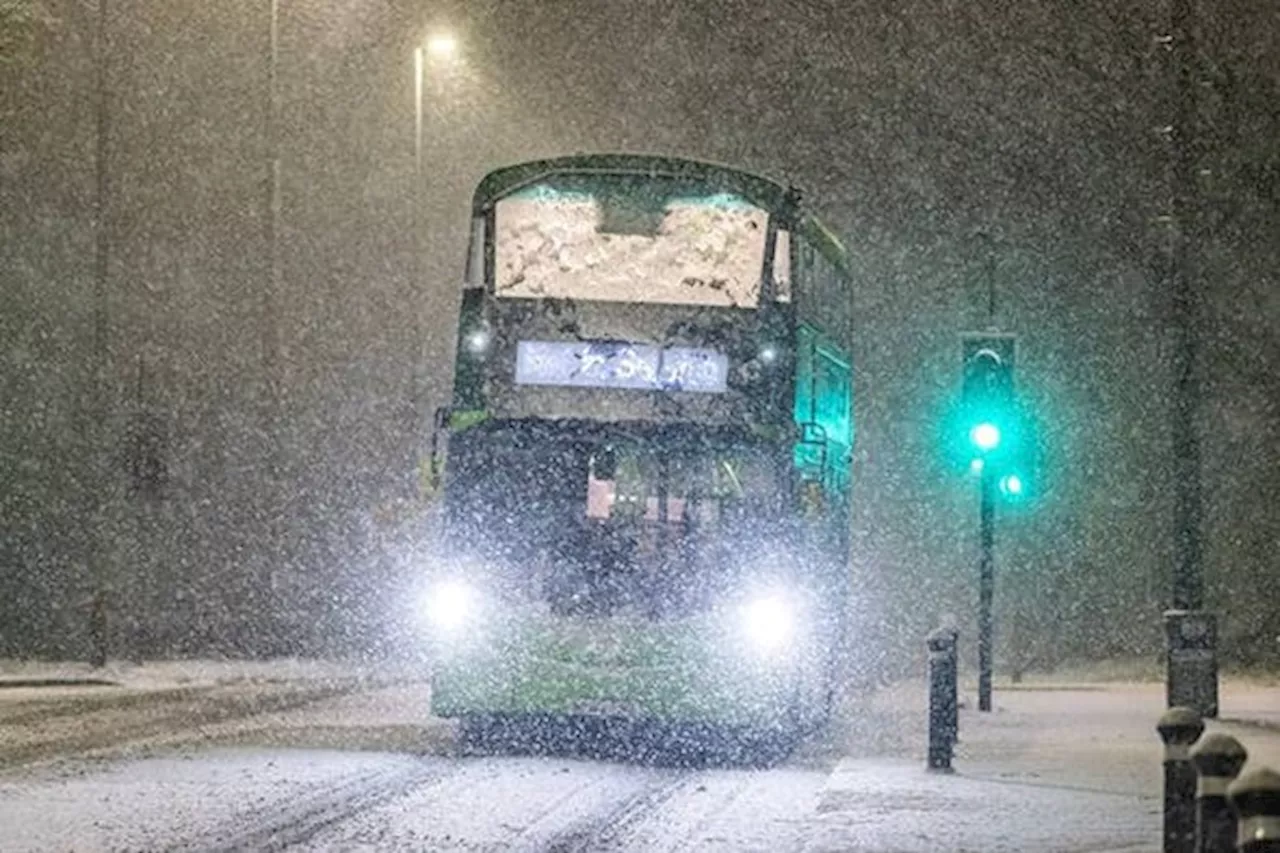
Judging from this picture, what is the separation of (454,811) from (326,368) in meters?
36.3

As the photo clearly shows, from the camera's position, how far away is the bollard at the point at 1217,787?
791cm

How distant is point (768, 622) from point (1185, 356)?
4100 mm

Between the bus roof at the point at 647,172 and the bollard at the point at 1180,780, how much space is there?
31.6 ft

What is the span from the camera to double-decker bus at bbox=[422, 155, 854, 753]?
18281 millimetres

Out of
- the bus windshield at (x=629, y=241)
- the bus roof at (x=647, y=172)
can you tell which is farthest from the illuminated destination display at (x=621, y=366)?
the bus roof at (x=647, y=172)

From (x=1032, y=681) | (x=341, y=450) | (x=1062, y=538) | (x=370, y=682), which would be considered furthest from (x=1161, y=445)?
(x=341, y=450)

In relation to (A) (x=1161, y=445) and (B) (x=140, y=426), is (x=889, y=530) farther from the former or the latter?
(B) (x=140, y=426)

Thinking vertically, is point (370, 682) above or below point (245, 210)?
below

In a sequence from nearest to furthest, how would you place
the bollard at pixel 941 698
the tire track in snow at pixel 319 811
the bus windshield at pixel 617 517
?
the tire track in snow at pixel 319 811 < the bollard at pixel 941 698 < the bus windshield at pixel 617 517

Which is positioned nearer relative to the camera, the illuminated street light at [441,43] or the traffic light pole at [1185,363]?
the traffic light pole at [1185,363]

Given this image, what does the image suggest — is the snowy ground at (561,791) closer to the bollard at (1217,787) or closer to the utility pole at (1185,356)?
the utility pole at (1185,356)

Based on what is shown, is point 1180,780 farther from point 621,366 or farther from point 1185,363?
point 1185,363

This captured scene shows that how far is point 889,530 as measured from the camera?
151 feet

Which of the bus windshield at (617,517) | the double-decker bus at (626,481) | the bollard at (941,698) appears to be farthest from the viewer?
the bus windshield at (617,517)
